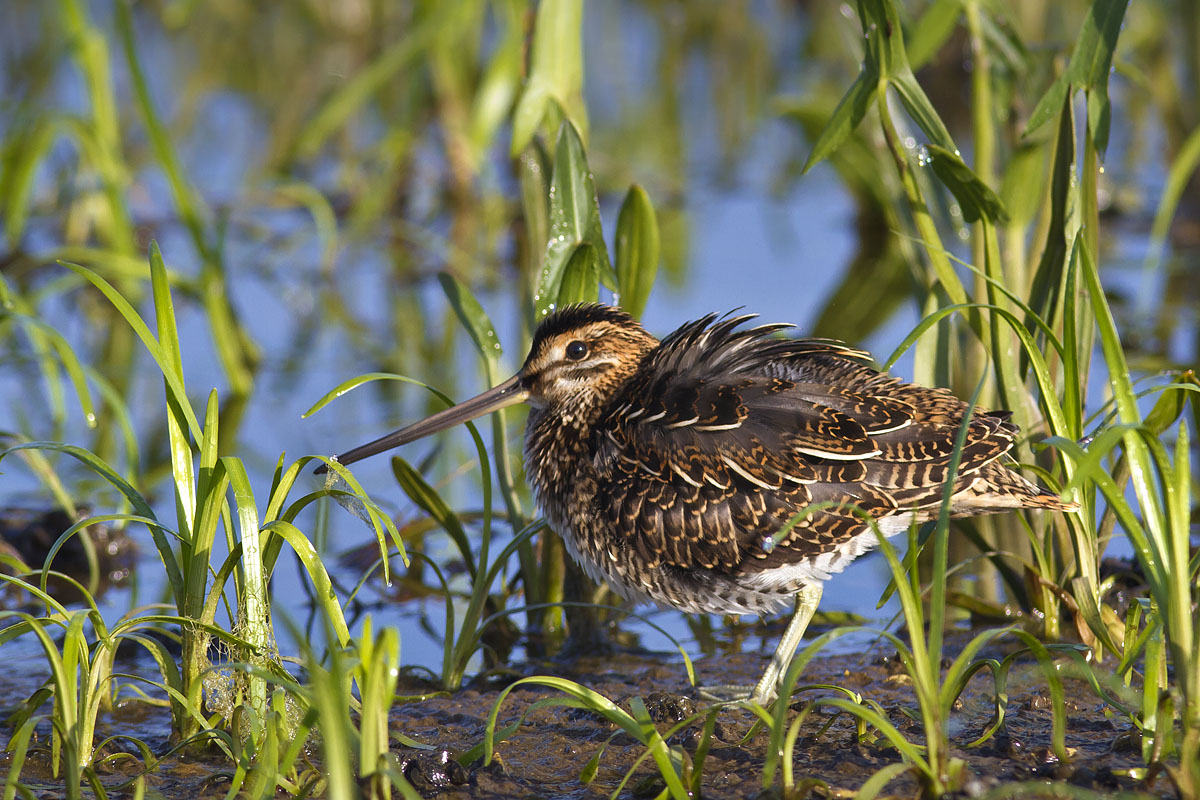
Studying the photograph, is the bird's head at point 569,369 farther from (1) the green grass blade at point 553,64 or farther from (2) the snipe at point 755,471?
(1) the green grass blade at point 553,64

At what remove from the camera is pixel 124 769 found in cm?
322

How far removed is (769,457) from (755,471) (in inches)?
2.0

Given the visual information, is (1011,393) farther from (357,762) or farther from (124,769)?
(124,769)

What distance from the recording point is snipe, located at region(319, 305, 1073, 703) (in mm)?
3348

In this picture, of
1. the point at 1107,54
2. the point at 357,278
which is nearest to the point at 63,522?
the point at 357,278

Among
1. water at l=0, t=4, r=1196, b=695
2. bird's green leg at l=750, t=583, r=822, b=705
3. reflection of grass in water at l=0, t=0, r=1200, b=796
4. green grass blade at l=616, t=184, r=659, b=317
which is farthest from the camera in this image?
water at l=0, t=4, r=1196, b=695

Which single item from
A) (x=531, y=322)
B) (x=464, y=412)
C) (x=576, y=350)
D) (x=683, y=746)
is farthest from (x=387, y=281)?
(x=683, y=746)

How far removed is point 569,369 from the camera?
391cm

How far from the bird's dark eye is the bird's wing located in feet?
1.16

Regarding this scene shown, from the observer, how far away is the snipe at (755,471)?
3.35 metres

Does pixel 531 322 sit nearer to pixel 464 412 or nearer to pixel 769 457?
pixel 464 412

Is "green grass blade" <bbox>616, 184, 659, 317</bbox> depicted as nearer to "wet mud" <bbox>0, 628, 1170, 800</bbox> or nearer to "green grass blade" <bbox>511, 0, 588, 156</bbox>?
"green grass blade" <bbox>511, 0, 588, 156</bbox>

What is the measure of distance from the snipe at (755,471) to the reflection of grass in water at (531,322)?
22 cm

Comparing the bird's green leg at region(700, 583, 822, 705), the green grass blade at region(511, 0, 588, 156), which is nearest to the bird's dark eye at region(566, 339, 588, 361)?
the green grass blade at region(511, 0, 588, 156)
